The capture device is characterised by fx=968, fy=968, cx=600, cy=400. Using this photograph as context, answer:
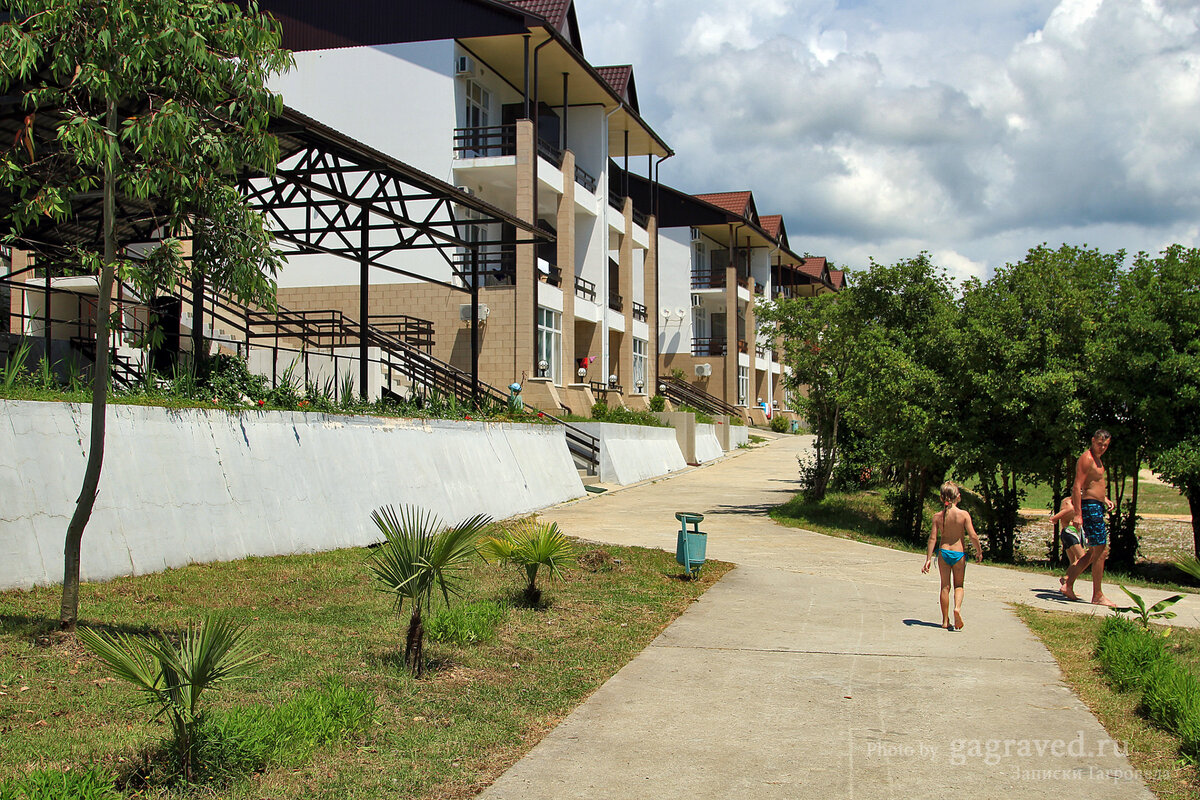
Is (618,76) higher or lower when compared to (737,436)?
higher

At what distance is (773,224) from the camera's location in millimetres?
60844

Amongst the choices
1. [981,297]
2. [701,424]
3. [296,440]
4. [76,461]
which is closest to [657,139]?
[701,424]

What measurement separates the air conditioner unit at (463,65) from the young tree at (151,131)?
2233 cm

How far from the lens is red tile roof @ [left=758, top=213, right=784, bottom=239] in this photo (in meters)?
60.6

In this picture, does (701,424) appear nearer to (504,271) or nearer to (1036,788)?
(504,271)

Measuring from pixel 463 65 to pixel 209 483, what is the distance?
21719 mm

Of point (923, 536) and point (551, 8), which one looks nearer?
point (923, 536)

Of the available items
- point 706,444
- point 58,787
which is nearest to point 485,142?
point 706,444

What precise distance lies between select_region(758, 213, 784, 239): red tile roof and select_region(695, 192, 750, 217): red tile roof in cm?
654

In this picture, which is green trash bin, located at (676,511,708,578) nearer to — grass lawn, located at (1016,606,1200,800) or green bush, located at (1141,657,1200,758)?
grass lawn, located at (1016,606,1200,800)

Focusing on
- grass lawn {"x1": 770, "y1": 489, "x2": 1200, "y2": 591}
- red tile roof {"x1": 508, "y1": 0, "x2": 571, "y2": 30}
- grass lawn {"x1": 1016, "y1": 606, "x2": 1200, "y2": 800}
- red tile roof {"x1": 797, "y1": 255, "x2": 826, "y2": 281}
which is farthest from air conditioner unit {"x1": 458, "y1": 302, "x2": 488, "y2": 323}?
red tile roof {"x1": 797, "y1": 255, "x2": 826, "y2": 281}

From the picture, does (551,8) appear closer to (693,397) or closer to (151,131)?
A: (693,397)

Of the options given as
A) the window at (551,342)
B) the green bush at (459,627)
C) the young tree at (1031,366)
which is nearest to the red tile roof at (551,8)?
the window at (551,342)

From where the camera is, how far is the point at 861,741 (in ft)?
18.7
